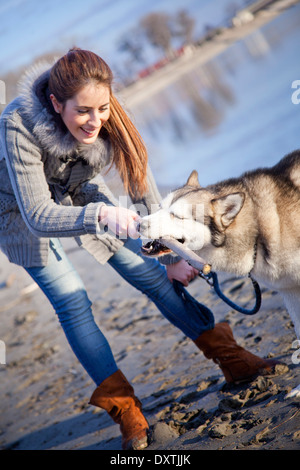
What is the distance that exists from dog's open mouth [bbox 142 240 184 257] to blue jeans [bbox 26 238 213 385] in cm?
50

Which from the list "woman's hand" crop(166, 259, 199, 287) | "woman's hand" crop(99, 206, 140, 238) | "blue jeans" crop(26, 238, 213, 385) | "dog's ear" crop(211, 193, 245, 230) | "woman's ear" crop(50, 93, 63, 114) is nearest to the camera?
"woman's hand" crop(99, 206, 140, 238)

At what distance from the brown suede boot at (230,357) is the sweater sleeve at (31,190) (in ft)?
4.28

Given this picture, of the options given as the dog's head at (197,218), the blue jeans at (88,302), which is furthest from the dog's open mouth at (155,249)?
the blue jeans at (88,302)

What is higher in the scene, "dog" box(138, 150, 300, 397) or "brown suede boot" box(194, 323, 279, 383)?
"dog" box(138, 150, 300, 397)

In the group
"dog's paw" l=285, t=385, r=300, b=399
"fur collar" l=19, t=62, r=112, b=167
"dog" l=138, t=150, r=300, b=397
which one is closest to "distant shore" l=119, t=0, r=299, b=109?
"fur collar" l=19, t=62, r=112, b=167

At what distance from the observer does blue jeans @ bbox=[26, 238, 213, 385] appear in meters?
3.27

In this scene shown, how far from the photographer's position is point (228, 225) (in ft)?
9.72

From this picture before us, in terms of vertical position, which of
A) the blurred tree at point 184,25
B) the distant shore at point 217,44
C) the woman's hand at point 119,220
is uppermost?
the blurred tree at point 184,25

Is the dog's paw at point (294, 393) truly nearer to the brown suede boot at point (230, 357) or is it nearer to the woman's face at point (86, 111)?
the brown suede boot at point (230, 357)

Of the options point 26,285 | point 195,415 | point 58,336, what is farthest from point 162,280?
point 26,285

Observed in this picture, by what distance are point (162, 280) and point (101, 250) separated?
1.65ft

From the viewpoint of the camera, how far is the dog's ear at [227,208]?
2.85 meters

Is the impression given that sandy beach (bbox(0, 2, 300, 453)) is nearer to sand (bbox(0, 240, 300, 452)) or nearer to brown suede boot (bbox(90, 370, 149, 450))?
sand (bbox(0, 240, 300, 452))

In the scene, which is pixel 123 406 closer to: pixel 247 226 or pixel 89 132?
pixel 247 226
